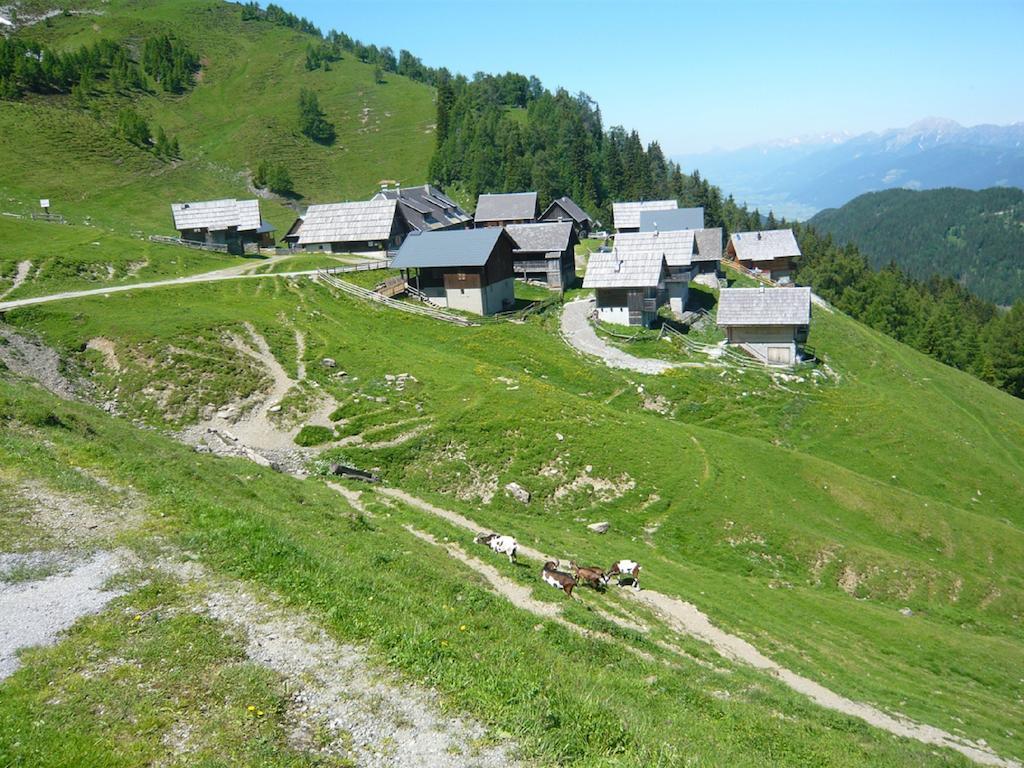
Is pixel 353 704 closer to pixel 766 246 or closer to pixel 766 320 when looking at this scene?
pixel 766 320

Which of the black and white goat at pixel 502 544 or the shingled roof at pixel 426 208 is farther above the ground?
the shingled roof at pixel 426 208

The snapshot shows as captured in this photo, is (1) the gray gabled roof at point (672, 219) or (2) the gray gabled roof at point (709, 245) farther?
(1) the gray gabled roof at point (672, 219)

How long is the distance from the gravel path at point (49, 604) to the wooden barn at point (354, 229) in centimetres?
6938

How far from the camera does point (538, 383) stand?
43344mm

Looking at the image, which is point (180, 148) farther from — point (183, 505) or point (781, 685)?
point (781, 685)

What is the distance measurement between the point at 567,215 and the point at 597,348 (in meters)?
63.4

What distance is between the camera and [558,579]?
67.2 feet

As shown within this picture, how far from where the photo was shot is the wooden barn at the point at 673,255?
231ft

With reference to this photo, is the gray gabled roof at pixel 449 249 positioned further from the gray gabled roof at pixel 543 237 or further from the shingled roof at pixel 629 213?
the shingled roof at pixel 629 213

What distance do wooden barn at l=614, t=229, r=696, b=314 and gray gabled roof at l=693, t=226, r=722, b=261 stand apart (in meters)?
13.9

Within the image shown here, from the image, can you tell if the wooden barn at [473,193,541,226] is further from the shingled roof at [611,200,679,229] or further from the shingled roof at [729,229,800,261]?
the shingled roof at [729,229,800,261]

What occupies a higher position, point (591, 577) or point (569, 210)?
point (569, 210)

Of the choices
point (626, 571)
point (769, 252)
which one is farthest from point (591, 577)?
point (769, 252)

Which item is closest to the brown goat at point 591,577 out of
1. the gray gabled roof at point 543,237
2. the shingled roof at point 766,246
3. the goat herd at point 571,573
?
the goat herd at point 571,573
